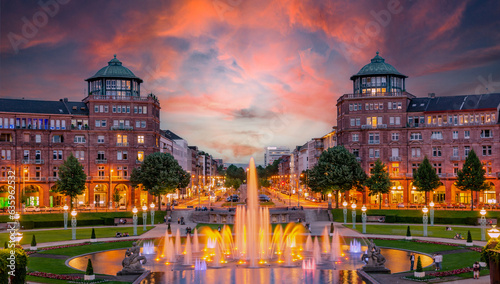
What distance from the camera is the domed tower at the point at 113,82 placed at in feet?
362

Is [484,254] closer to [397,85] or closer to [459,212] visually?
[459,212]

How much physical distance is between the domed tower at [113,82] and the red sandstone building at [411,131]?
47857 millimetres

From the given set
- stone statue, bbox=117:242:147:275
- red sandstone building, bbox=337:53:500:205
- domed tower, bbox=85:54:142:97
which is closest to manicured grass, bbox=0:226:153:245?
stone statue, bbox=117:242:147:275

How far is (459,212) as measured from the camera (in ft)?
273

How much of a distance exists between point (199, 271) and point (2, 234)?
3875 cm

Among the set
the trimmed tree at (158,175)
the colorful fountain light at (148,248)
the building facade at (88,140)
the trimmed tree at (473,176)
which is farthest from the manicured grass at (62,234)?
the trimmed tree at (473,176)

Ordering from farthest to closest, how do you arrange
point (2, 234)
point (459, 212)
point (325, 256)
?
point (459, 212)
point (2, 234)
point (325, 256)

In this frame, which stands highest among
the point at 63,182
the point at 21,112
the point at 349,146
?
the point at 21,112

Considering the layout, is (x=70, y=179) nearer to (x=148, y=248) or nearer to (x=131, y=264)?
(x=148, y=248)

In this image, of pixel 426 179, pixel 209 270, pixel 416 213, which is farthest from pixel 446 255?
pixel 426 179

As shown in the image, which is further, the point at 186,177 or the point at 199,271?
the point at 186,177

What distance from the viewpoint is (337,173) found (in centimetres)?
9262

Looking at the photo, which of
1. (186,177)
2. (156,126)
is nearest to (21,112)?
(156,126)

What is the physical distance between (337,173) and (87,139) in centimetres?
5342
